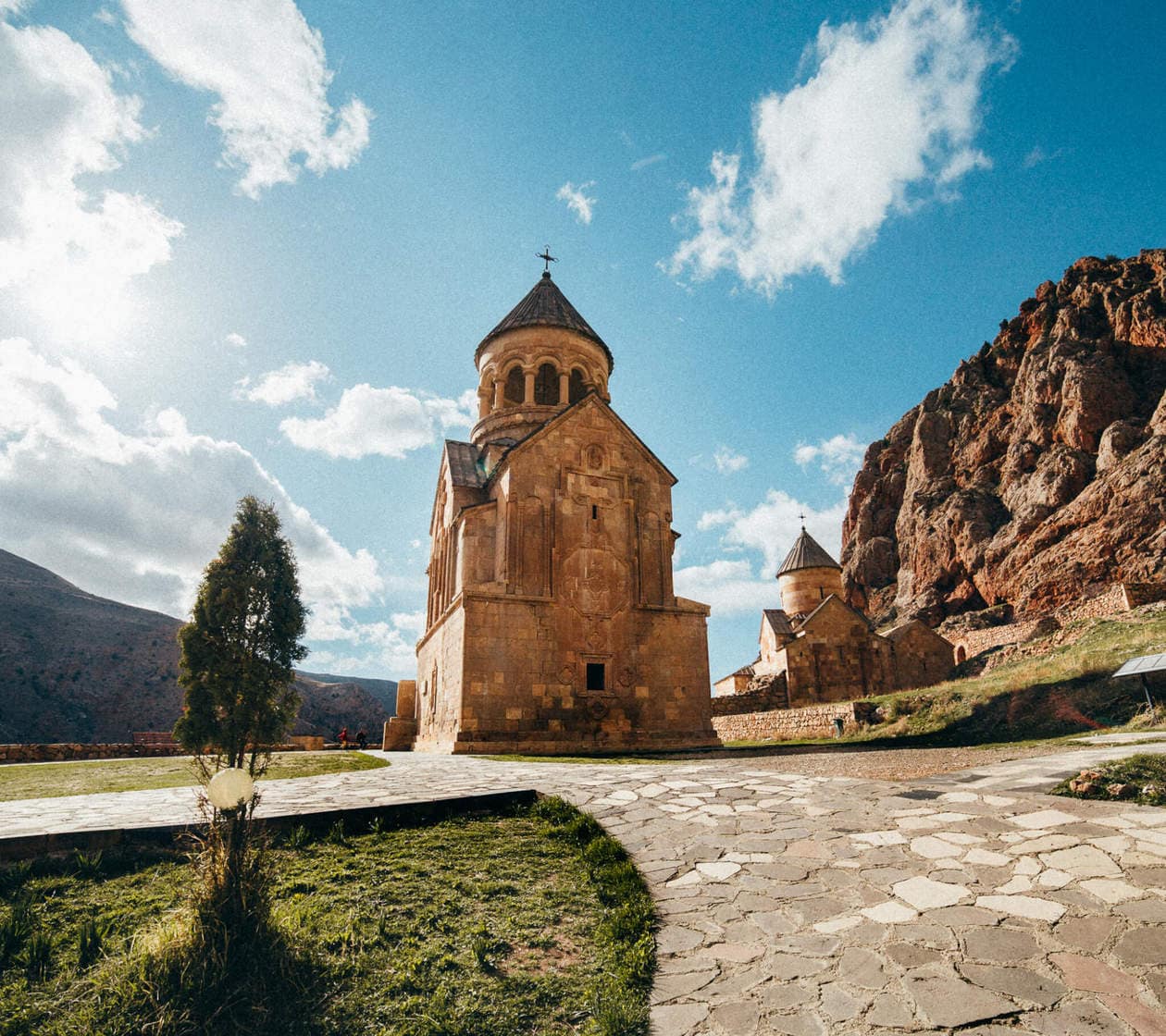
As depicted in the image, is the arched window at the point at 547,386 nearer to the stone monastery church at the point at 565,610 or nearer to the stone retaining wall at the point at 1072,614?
the stone monastery church at the point at 565,610

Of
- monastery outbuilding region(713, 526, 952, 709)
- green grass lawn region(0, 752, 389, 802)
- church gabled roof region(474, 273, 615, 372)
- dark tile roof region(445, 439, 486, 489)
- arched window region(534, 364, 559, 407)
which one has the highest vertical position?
church gabled roof region(474, 273, 615, 372)

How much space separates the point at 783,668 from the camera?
2417cm

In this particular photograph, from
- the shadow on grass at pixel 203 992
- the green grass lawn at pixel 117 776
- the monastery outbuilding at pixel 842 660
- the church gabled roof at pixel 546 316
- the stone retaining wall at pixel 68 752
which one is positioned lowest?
the shadow on grass at pixel 203 992

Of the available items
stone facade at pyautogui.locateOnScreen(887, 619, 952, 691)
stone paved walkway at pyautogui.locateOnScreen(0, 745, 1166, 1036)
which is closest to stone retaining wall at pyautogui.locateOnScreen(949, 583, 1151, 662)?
stone facade at pyautogui.locateOnScreen(887, 619, 952, 691)

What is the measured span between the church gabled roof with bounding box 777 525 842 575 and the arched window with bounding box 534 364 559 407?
16.1 metres

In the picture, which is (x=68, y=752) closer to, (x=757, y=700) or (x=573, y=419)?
(x=573, y=419)

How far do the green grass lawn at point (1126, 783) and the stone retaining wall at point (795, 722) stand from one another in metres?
10.7

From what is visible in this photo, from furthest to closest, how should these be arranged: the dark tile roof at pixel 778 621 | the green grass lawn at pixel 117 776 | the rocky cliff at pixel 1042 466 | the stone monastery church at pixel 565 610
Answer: the rocky cliff at pixel 1042 466
the dark tile roof at pixel 778 621
the stone monastery church at pixel 565 610
the green grass lawn at pixel 117 776

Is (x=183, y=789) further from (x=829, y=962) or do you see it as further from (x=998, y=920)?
(x=998, y=920)

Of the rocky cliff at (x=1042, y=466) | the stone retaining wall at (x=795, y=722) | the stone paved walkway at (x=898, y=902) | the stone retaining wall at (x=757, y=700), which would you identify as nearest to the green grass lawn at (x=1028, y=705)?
the stone retaining wall at (x=795, y=722)

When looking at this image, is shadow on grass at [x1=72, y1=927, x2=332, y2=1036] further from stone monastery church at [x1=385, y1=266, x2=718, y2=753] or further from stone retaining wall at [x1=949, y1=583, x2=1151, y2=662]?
stone retaining wall at [x1=949, y1=583, x2=1151, y2=662]

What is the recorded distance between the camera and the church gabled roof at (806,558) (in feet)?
96.4

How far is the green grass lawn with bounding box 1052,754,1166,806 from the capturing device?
406 centimetres

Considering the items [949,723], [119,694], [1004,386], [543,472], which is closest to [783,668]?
[949,723]
